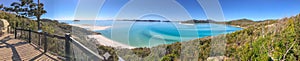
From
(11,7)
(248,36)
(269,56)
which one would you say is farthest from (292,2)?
(11,7)

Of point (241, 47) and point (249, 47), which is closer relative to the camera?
point (249, 47)

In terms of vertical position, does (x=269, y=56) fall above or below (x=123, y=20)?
below

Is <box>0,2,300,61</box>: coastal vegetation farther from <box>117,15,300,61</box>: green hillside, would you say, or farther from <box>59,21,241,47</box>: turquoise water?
<box>59,21,241,47</box>: turquoise water

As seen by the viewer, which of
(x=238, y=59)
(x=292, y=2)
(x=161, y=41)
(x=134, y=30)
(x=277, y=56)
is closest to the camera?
(x=277, y=56)

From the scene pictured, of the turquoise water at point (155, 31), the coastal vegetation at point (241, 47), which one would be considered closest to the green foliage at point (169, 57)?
the coastal vegetation at point (241, 47)

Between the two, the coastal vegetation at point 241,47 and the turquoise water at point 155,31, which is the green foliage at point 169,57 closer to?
the coastal vegetation at point 241,47

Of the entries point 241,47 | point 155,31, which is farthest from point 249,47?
point 155,31

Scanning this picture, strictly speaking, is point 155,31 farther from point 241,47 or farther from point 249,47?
point 249,47

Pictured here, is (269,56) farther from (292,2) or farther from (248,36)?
(292,2)
